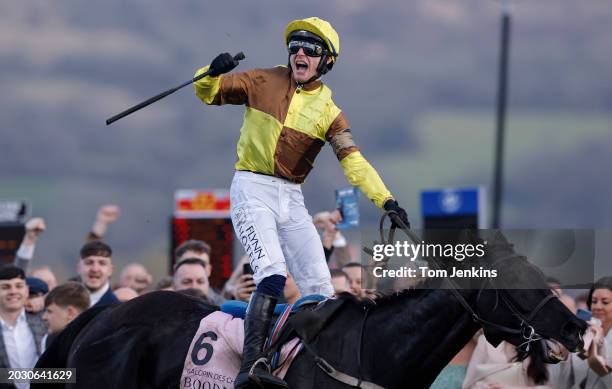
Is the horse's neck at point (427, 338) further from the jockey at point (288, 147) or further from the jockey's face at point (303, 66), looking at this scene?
the jockey's face at point (303, 66)

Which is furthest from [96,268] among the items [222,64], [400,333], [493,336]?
[493,336]

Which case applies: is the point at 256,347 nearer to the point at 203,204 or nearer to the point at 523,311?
the point at 523,311

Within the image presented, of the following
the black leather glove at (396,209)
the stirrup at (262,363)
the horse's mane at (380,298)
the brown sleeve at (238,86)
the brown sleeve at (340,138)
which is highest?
the brown sleeve at (238,86)

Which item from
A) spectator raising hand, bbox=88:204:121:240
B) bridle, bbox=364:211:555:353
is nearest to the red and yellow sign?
spectator raising hand, bbox=88:204:121:240

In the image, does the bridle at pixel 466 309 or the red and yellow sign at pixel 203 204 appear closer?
the bridle at pixel 466 309

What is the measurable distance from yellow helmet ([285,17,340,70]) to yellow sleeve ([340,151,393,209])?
599mm

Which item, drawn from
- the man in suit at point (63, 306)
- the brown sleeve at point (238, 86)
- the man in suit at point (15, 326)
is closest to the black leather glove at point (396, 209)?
the brown sleeve at point (238, 86)

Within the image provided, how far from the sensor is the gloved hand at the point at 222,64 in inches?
261

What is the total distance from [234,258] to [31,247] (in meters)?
2.23

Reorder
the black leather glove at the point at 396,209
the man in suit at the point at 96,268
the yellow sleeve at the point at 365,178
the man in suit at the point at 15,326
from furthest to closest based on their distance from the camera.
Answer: the man in suit at the point at 96,268
the man in suit at the point at 15,326
the yellow sleeve at the point at 365,178
the black leather glove at the point at 396,209

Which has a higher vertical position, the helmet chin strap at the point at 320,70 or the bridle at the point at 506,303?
the helmet chin strap at the point at 320,70

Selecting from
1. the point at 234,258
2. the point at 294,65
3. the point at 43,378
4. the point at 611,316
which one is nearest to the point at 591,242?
the point at 611,316

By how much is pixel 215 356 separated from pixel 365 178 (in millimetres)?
1385

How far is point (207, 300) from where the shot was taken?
8.66m
